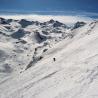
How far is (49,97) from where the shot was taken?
81.4 ft

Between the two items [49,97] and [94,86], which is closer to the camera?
[94,86]

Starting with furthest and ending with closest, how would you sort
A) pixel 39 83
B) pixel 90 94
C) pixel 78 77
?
pixel 39 83 < pixel 78 77 < pixel 90 94

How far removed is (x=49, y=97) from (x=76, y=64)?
8.01 meters

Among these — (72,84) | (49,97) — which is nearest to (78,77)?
(72,84)

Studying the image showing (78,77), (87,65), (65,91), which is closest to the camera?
(65,91)

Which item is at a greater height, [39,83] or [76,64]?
[76,64]

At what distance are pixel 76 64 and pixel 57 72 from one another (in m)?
2.52

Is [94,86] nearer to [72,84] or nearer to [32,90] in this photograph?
[72,84]

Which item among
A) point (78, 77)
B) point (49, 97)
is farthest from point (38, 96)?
point (78, 77)

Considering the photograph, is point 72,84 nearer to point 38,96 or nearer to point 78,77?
point 78,77

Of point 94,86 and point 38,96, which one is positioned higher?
point 94,86

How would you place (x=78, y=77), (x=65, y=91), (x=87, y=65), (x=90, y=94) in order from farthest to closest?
Answer: (x=87, y=65) → (x=78, y=77) → (x=65, y=91) → (x=90, y=94)

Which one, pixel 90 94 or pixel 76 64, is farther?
pixel 76 64

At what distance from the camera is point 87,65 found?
2883cm
